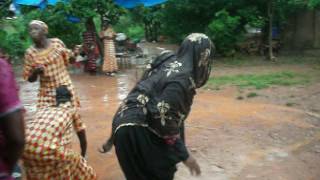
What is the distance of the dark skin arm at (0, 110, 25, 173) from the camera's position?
74.0 inches

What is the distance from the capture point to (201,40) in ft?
10.9

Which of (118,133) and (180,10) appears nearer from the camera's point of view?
(118,133)

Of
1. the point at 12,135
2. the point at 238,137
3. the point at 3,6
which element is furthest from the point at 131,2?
the point at 12,135

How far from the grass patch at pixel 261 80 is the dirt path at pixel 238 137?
2.28ft

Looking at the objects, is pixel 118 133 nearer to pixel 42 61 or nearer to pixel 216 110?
pixel 42 61

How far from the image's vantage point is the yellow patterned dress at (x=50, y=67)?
4.64m

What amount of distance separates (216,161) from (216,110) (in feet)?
8.34

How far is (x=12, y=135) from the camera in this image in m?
1.91

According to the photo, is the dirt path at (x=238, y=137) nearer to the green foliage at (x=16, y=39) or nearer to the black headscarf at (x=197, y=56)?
the black headscarf at (x=197, y=56)

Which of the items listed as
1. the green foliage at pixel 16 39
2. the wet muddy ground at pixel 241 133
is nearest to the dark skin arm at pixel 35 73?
the wet muddy ground at pixel 241 133

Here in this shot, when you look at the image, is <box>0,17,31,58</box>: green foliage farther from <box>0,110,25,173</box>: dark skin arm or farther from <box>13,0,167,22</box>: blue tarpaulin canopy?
<box>0,110,25,173</box>: dark skin arm

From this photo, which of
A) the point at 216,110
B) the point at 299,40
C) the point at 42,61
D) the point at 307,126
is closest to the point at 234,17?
the point at 299,40

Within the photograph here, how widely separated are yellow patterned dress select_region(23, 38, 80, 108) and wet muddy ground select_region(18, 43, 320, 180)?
105cm

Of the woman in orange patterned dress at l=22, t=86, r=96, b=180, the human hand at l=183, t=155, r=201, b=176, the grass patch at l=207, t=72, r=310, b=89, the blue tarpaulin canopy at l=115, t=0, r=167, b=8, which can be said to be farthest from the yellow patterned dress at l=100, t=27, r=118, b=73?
the human hand at l=183, t=155, r=201, b=176
